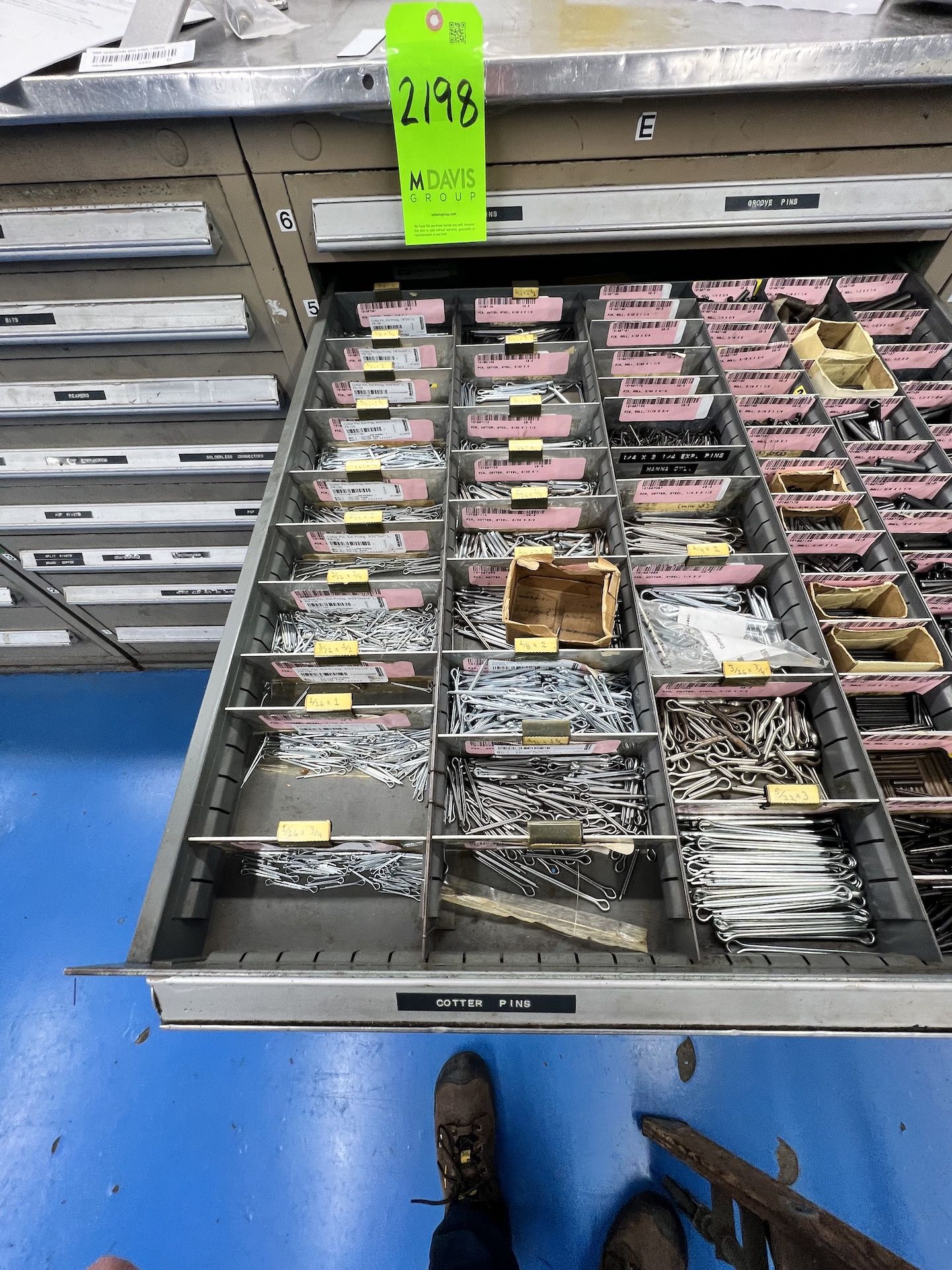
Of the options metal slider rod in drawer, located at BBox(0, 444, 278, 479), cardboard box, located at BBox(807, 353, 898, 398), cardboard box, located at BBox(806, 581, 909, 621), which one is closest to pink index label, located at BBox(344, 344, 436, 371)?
metal slider rod in drawer, located at BBox(0, 444, 278, 479)

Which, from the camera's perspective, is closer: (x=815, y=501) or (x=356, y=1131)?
(x=815, y=501)

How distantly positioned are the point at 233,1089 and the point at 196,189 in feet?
9.13

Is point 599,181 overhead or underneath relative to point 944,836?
overhead

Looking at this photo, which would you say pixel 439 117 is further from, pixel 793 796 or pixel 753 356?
pixel 793 796

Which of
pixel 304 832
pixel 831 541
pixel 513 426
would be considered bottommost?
pixel 304 832

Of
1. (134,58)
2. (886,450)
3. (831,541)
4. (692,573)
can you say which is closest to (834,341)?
(886,450)

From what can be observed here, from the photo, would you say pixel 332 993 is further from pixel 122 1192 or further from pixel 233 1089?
pixel 122 1192

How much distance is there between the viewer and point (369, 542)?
Result: 5.27ft

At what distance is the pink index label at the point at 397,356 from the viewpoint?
1.81m

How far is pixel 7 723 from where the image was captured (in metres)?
2.89

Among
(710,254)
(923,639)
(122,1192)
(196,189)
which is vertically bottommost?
(122,1192)

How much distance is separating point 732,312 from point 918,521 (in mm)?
911

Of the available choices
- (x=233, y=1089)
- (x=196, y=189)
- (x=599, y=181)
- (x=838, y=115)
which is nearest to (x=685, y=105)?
(x=599, y=181)

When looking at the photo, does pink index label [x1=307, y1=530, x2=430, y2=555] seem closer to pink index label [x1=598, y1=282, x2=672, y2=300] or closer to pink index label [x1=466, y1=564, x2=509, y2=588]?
pink index label [x1=466, y1=564, x2=509, y2=588]
